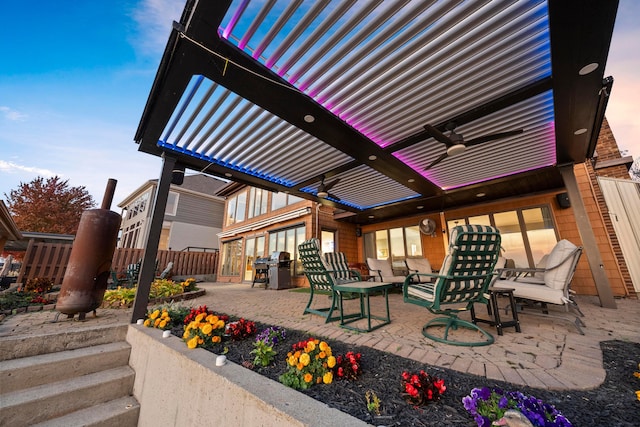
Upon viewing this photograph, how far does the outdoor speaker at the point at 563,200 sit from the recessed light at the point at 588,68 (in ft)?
15.1

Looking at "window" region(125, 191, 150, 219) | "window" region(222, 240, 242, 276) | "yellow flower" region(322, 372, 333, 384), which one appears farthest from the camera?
"window" region(125, 191, 150, 219)

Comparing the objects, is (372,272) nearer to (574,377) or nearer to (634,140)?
(574,377)

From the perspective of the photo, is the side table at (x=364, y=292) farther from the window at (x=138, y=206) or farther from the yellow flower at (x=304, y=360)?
the window at (x=138, y=206)

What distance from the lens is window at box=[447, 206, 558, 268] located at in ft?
18.8

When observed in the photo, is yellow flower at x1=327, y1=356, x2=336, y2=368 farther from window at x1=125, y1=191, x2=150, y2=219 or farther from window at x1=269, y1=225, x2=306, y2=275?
window at x1=125, y1=191, x2=150, y2=219

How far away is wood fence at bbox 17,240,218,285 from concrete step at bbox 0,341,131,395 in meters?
5.08

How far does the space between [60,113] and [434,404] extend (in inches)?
501

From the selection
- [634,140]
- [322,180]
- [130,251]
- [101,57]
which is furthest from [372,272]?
[634,140]

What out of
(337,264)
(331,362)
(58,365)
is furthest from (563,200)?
(58,365)

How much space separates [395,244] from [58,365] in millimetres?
8407

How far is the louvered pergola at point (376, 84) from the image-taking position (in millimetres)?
1927

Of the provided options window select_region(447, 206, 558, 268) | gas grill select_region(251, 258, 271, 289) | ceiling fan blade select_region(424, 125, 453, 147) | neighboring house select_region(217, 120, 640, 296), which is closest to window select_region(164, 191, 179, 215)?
neighboring house select_region(217, 120, 640, 296)

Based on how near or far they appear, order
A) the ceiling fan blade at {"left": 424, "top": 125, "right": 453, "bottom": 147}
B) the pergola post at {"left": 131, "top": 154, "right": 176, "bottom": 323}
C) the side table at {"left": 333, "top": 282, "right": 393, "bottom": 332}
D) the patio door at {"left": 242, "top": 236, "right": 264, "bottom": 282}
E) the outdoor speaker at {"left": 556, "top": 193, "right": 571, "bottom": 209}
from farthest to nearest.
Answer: the patio door at {"left": 242, "top": 236, "right": 264, "bottom": 282} → the outdoor speaker at {"left": 556, "top": 193, "right": 571, "bottom": 209} → the ceiling fan blade at {"left": 424, "top": 125, "right": 453, "bottom": 147} → the pergola post at {"left": 131, "top": 154, "right": 176, "bottom": 323} → the side table at {"left": 333, "top": 282, "right": 393, "bottom": 332}

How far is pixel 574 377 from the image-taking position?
1431mm
